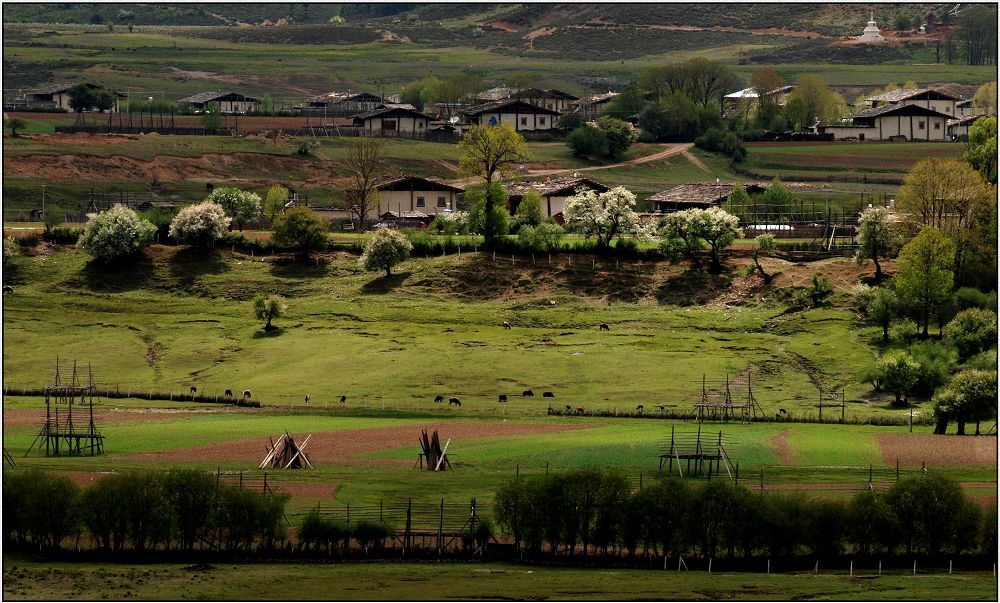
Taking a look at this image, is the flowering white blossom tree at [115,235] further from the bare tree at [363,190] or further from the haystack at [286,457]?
the haystack at [286,457]

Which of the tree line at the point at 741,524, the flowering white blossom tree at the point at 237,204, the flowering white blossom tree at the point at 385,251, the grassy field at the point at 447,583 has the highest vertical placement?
the flowering white blossom tree at the point at 237,204

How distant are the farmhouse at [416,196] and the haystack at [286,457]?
7718cm

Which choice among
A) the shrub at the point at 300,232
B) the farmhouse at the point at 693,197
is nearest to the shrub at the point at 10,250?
the shrub at the point at 300,232

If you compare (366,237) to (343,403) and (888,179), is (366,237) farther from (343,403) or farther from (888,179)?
(888,179)

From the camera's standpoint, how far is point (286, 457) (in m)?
82.4

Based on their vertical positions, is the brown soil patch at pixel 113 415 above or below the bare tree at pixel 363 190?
below

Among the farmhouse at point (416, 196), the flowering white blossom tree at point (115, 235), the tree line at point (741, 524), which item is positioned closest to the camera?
the tree line at point (741, 524)

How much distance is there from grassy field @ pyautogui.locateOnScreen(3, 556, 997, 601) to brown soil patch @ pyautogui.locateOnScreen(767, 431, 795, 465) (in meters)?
17.2

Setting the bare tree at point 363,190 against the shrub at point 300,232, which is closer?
the shrub at point 300,232

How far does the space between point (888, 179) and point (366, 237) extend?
63.2 metres

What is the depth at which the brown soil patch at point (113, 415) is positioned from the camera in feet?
310

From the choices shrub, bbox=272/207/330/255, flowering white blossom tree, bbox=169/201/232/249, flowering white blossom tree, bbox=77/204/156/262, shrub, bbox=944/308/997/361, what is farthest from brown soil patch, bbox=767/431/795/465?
flowering white blossom tree, bbox=77/204/156/262

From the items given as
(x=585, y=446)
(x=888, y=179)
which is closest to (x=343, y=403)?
(x=585, y=446)

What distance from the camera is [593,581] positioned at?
63.7 metres
